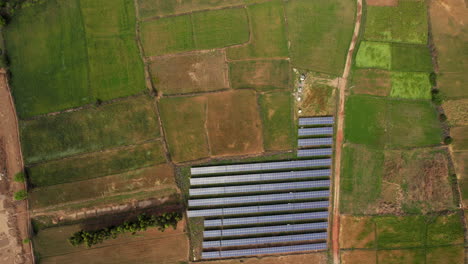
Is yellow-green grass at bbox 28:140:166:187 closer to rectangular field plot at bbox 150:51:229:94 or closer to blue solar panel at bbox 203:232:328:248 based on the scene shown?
rectangular field plot at bbox 150:51:229:94

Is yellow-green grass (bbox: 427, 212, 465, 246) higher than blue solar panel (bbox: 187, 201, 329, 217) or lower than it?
lower

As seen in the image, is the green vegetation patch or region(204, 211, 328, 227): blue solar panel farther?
the green vegetation patch

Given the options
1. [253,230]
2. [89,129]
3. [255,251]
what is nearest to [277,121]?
[253,230]

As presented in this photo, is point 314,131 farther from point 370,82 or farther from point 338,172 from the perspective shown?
point 370,82

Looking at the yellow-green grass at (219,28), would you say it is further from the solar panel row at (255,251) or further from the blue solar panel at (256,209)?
the solar panel row at (255,251)

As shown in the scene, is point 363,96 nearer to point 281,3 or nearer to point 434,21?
point 434,21

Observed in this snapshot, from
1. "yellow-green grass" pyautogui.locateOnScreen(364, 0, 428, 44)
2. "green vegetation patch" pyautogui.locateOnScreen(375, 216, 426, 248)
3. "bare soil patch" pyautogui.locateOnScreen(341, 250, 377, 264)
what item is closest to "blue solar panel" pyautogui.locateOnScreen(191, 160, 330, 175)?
"bare soil patch" pyautogui.locateOnScreen(341, 250, 377, 264)
